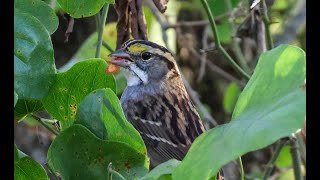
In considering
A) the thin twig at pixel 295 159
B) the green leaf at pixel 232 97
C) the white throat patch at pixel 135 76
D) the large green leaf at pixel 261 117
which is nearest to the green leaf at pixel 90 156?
the large green leaf at pixel 261 117

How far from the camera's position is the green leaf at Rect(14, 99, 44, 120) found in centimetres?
167

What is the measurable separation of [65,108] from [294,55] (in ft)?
1.81

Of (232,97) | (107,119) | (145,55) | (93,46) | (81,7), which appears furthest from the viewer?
(232,97)

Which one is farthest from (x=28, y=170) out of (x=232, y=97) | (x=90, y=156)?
(x=232, y=97)

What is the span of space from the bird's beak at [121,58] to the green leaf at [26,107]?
1.01 meters

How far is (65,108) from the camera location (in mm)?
1658

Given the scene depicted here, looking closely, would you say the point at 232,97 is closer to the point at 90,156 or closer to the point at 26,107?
the point at 26,107

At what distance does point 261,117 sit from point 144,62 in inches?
78.2

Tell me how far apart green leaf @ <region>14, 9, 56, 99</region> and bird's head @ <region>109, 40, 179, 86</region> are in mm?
1146

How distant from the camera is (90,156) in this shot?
150cm

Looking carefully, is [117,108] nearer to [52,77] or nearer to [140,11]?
[52,77]

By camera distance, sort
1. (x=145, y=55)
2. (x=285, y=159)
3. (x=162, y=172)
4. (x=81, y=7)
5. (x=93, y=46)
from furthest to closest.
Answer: (x=285, y=159) < (x=145, y=55) < (x=93, y=46) < (x=81, y=7) < (x=162, y=172)
